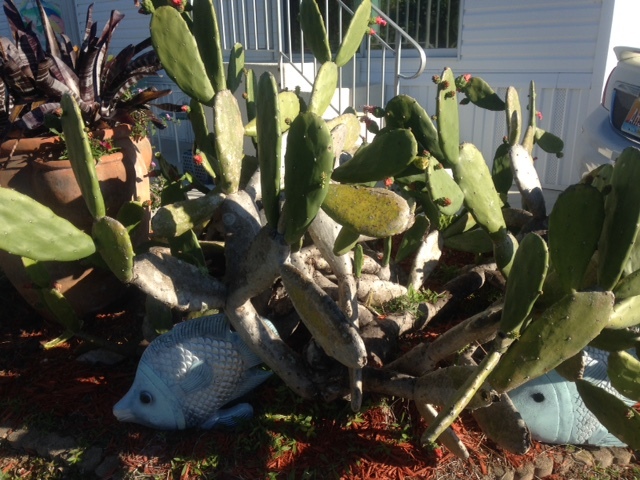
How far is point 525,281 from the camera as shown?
5.84ft

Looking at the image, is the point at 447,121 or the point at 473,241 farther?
the point at 473,241

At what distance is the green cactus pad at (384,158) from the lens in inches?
78.7

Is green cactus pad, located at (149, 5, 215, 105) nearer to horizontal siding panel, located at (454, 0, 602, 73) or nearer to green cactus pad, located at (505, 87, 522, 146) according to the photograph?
green cactus pad, located at (505, 87, 522, 146)

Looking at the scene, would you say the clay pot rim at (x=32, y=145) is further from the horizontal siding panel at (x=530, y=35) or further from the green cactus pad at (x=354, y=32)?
the horizontal siding panel at (x=530, y=35)

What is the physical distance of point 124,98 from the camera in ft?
12.1

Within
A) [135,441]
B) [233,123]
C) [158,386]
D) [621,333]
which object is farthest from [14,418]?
[621,333]

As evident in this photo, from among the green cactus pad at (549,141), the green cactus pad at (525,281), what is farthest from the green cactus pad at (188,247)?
the green cactus pad at (549,141)

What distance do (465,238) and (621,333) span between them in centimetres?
149

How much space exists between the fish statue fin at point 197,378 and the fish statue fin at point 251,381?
180mm

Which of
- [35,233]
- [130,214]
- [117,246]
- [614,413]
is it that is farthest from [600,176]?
[35,233]

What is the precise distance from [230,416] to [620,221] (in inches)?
72.8

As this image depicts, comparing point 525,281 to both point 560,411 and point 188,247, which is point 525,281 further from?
point 188,247

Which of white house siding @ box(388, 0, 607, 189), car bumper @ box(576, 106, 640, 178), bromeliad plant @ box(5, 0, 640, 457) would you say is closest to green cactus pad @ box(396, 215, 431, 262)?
bromeliad plant @ box(5, 0, 640, 457)

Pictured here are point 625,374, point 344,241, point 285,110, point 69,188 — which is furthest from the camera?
point 69,188
